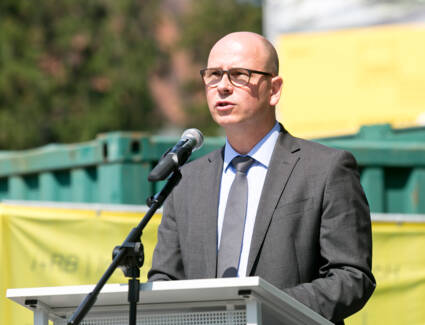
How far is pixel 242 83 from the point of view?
3.05m

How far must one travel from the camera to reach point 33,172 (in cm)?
674

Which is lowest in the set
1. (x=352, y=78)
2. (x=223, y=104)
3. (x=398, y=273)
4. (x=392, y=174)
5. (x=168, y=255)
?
(x=398, y=273)


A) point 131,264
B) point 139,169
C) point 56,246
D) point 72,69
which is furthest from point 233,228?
point 72,69

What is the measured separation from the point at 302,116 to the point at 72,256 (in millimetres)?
7043

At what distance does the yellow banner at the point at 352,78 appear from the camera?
10.9m

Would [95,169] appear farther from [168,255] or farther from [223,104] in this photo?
[223,104]

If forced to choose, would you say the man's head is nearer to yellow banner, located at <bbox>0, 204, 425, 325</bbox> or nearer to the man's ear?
the man's ear

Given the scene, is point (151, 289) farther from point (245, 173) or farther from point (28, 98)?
point (28, 98)

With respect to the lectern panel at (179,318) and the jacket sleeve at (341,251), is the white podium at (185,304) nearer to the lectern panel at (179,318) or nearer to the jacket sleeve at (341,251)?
the lectern panel at (179,318)

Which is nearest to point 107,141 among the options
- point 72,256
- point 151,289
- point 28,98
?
point 72,256

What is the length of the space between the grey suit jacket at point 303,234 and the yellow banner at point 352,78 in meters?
7.74

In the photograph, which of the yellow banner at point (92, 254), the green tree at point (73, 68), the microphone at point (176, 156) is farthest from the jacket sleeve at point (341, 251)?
the green tree at point (73, 68)

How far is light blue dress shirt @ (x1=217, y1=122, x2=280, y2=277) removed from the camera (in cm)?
299

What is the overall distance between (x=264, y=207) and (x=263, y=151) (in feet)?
0.93
